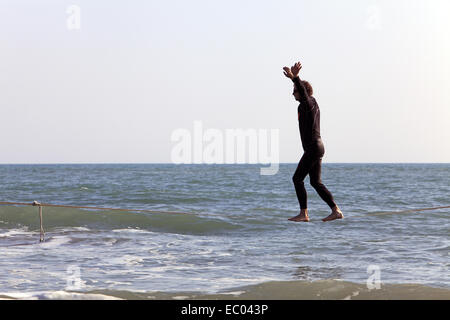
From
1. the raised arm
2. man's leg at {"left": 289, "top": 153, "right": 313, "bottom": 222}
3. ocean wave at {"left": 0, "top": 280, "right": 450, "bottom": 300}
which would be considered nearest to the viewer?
the raised arm

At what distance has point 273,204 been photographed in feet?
80.4

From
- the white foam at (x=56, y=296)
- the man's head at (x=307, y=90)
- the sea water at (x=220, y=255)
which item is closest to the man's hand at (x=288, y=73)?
the man's head at (x=307, y=90)

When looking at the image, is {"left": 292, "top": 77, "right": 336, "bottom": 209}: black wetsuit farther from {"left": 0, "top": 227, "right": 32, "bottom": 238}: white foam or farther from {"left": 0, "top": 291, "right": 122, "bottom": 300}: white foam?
{"left": 0, "top": 227, "right": 32, "bottom": 238}: white foam

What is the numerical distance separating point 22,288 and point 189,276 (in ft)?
9.08

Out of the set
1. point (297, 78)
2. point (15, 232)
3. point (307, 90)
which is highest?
point (297, 78)

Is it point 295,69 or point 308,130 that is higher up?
point 295,69

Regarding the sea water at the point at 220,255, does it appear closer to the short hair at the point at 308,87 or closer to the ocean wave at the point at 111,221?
the ocean wave at the point at 111,221

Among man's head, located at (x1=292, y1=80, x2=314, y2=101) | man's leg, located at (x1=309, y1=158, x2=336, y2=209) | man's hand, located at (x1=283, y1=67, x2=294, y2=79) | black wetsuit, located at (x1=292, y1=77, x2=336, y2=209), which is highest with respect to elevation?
man's hand, located at (x1=283, y1=67, x2=294, y2=79)

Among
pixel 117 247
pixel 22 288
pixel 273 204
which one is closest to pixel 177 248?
pixel 117 247

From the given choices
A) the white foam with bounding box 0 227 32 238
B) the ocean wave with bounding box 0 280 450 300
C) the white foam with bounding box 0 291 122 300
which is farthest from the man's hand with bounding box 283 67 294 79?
the white foam with bounding box 0 227 32 238

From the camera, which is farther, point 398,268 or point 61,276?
point 398,268

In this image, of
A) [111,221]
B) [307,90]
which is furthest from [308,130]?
[111,221]

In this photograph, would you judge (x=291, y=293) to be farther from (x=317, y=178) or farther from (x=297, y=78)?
(x=297, y=78)
